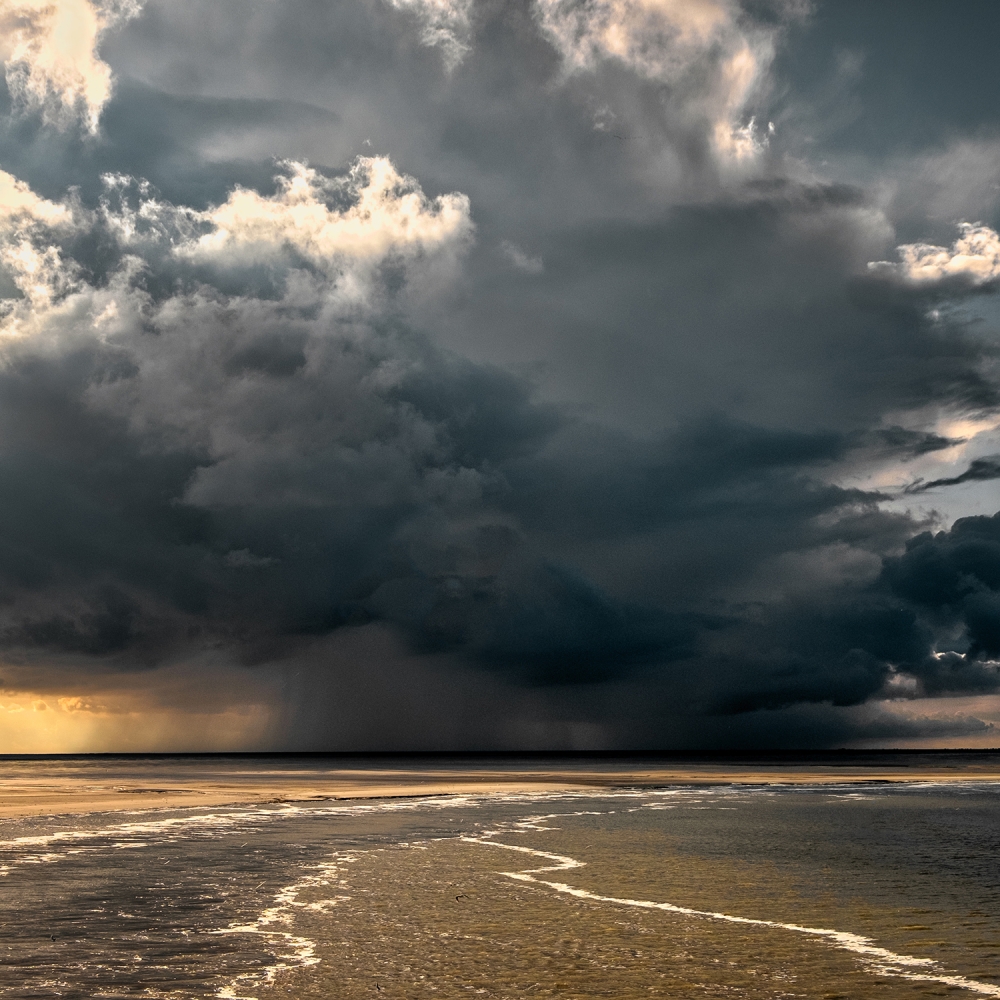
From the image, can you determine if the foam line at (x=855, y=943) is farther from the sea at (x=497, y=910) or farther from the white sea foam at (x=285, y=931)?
the white sea foam at (x=285, y=931)

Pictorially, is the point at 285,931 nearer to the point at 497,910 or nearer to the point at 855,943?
the point at 497,910

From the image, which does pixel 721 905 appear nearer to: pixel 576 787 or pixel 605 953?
pixel 605 953

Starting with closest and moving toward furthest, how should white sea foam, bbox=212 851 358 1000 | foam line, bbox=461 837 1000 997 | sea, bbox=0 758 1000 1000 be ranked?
white sea foam, bbox=212 851 358 1000 → sea, bbox=0 758 1000 1000 → foam line, bbox=461 837 1000 997

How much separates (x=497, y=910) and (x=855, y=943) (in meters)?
7.61

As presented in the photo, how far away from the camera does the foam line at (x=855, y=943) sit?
1516 cm

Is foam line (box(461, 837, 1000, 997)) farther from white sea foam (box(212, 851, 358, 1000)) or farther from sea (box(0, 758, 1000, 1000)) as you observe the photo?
white sea foam (box(212, 851, 358, 1000))

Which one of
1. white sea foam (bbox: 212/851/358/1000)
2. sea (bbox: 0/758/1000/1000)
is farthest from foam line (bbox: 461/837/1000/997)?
white sea foam (bbox: 212/851/358/1000)

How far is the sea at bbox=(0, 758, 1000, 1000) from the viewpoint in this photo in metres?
15.0

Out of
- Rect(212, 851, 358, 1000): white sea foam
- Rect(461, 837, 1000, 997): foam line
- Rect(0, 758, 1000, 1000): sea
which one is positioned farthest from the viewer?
Rect(461, 837, 1000, 997): foam line

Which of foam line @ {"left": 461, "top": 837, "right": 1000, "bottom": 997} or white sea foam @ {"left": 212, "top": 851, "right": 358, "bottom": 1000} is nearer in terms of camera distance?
white sea foam @ {"left": 212, "top": 851, "right": 358, "bottom": 1000}

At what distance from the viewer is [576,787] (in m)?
79.9

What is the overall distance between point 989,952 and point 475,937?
9.46m

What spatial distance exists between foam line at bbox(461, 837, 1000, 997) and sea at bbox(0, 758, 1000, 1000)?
7 centimetres

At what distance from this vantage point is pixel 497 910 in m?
21.3
